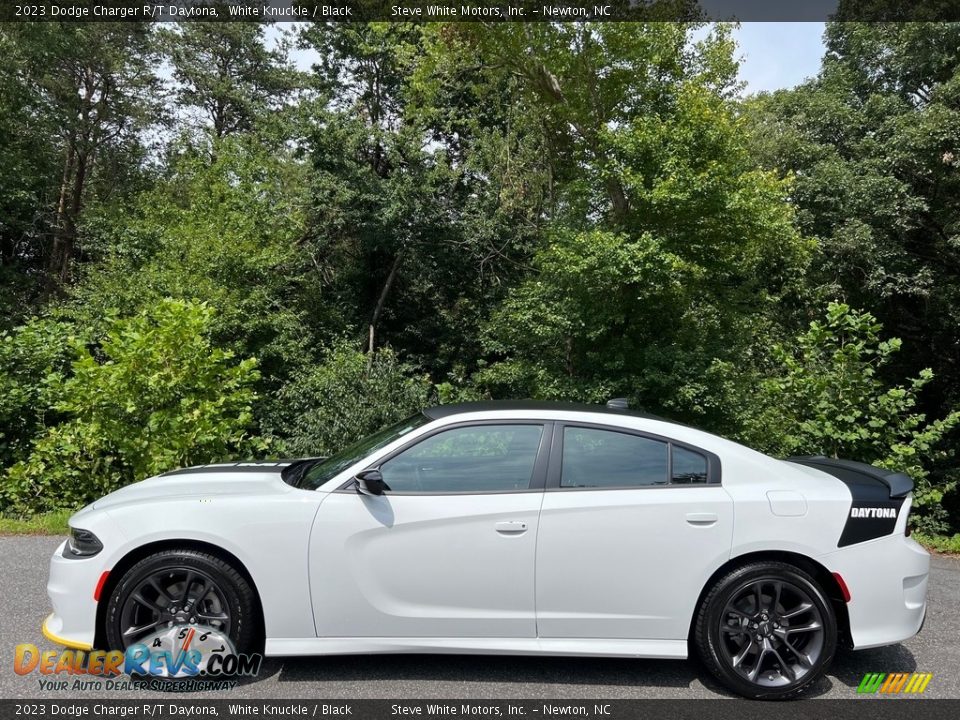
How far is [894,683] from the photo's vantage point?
3863 mm

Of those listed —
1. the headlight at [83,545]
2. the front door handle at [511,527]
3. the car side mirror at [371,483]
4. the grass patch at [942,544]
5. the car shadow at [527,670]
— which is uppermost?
the car side mirror at [371,483]

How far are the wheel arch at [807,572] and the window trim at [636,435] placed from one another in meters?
0.41

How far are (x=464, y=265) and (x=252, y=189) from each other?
19.2 ft

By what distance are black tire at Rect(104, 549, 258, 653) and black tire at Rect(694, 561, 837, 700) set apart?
2329 millimetres

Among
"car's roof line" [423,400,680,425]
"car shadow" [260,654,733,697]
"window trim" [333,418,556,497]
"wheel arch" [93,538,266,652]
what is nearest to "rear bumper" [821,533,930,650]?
"car shadow" [260,654,733,697]

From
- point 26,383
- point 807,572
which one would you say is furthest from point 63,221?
point 807,572

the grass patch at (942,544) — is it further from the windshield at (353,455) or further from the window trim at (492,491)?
the windshield at (353,455)

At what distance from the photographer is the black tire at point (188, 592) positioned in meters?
3.63

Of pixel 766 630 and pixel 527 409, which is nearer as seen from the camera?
pixel 766 630

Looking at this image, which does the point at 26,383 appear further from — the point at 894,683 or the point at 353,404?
the point at 894,683

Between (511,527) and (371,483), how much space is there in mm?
754

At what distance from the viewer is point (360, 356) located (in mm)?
13945

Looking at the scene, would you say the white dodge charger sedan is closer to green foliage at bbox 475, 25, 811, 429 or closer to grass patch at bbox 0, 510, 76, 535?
grass patch at bbox 0, 510, 76, 535

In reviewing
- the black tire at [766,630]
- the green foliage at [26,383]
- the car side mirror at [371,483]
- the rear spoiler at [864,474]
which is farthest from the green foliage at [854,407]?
the green foliage at [26,383]
